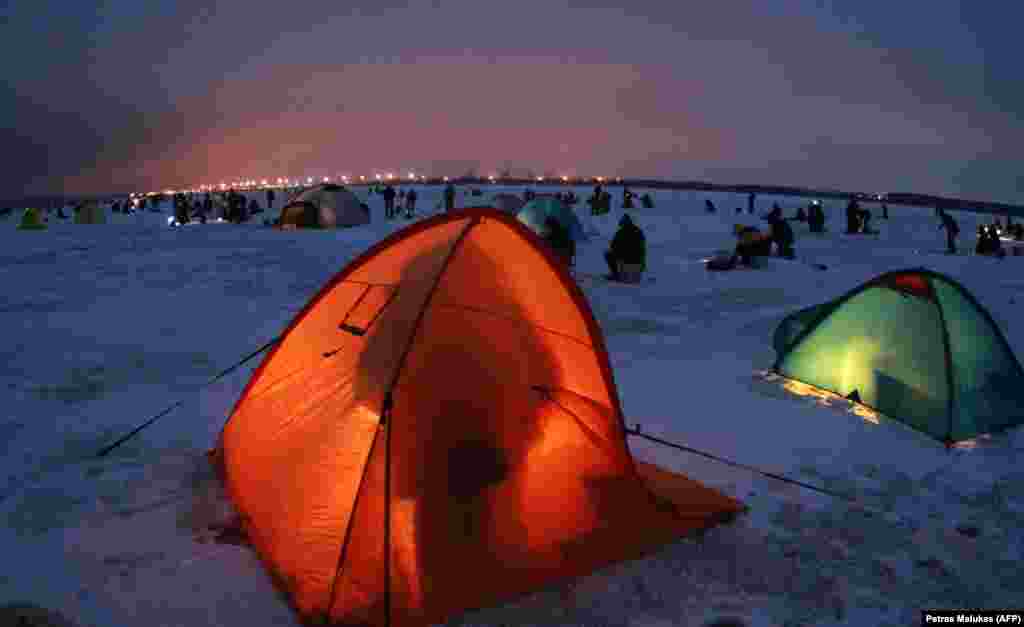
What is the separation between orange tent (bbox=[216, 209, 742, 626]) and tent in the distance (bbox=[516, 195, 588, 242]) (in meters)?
14.9

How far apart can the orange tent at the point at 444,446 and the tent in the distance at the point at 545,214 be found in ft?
48.8

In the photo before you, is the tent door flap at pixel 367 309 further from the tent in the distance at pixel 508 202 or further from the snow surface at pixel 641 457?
the tent in the distance at pixel 508 202

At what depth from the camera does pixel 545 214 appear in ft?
69.4

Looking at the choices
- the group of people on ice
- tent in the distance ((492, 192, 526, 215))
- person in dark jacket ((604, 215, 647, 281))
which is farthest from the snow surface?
the group of people on ice

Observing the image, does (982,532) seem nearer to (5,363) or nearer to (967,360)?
(967,360)

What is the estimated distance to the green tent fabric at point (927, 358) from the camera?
6.25 m

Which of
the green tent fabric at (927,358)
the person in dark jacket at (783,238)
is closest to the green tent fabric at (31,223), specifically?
the person in dark jacket at (783,238)

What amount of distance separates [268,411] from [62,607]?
1.73 m

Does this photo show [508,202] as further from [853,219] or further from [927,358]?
[927,358]

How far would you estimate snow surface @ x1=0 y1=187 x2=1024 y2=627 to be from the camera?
3.80 m

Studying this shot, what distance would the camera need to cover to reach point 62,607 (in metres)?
3.69

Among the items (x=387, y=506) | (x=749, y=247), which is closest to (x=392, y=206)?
(x=749, y=247)

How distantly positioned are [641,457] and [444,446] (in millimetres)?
2392

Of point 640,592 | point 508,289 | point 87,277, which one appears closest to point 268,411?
point 508,289
